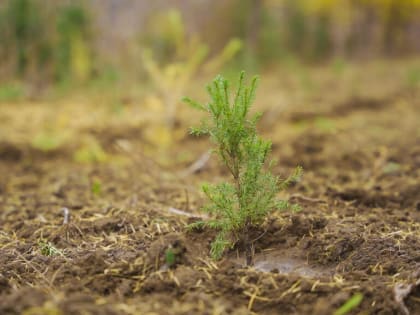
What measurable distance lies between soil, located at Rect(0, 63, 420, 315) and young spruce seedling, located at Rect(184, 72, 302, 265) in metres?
0.15

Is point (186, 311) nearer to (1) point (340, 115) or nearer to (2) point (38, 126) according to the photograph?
(2) point (38, 126)

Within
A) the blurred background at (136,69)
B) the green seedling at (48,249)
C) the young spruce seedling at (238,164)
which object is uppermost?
the blurred background at (136,69)

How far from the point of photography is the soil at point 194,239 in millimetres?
2066

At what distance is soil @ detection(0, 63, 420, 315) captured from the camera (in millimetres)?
2066

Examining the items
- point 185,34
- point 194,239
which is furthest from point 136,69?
point 194,239

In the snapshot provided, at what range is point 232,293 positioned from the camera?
7.00ft

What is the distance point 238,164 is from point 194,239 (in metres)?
0.44

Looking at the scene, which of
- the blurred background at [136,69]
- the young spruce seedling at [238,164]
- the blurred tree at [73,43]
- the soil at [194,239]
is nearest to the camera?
the soil at [194,239]

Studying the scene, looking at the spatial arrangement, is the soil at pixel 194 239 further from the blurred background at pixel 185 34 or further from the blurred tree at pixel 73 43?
the blurred tree at pixel 73 43

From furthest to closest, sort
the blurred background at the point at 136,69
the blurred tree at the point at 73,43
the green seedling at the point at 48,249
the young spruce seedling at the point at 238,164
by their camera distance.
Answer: the blurred tree at the point at 73,43 < the blurred background at the point at 136,69 < the green seedling at the point at 48,249 < the young spruce seedling at the point at 238,164

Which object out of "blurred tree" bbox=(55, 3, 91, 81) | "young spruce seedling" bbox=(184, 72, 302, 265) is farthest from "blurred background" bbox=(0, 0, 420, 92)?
"young spruce seedling" bbox=(184, 72, 302, 265)

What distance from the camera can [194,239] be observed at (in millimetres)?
2615

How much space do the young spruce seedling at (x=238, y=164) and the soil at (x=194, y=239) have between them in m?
0.15

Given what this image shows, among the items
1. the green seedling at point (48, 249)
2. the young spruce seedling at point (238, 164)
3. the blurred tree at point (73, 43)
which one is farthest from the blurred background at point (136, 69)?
the young spruce seedling at point (238, 164)
